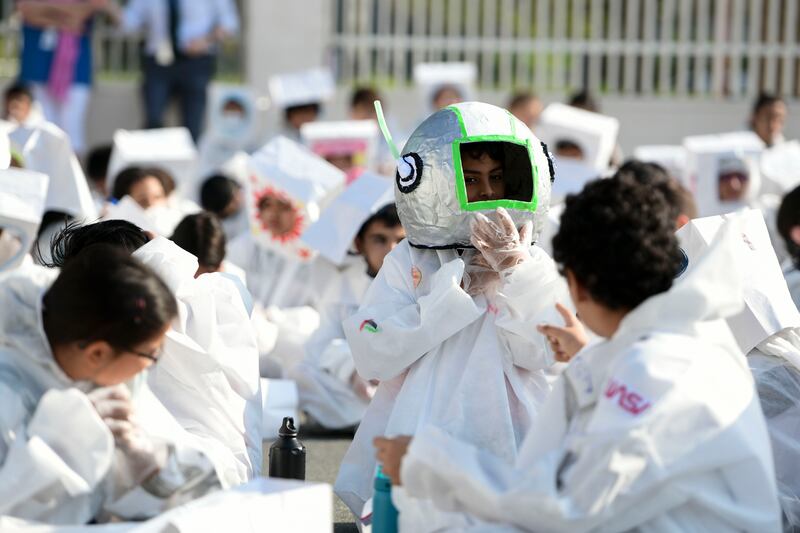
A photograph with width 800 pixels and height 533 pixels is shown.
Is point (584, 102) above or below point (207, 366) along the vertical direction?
below

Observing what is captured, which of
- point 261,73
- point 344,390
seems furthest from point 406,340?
point 261,73

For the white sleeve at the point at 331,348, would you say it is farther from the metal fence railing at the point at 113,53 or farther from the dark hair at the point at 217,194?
the metal fence railing at the point at 113,53

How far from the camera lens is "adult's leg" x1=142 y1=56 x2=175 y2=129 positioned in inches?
533

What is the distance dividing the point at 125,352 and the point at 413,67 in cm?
1187

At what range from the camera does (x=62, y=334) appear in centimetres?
365

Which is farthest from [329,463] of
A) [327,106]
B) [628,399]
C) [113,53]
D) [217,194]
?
[113,53]

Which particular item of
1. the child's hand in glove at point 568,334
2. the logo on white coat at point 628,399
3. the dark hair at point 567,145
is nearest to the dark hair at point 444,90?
the dark hair at point 567,145

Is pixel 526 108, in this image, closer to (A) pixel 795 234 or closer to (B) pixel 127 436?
(A) pixel 795 234

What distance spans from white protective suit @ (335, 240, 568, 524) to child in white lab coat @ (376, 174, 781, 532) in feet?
2.56

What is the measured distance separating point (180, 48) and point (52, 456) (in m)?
10.1

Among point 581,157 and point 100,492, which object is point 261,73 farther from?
point 100,492

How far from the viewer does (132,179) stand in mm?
8633

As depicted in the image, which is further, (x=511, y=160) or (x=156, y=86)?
(x=156, y=86)

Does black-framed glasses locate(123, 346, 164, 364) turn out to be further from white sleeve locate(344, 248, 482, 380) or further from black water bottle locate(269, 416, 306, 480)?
black water bottle locate(269, 416, 306, 480)
